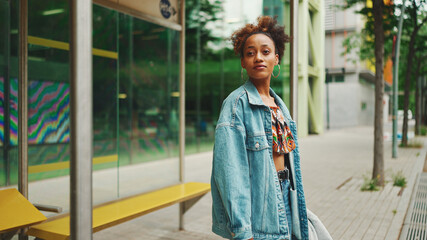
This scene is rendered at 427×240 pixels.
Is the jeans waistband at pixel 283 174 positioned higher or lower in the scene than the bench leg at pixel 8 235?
higher

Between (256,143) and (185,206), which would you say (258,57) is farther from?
(185,206)

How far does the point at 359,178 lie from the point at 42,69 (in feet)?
21.8

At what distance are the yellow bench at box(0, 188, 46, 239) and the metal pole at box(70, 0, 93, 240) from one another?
1.20 metres

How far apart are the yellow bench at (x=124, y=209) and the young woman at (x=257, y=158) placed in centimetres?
154

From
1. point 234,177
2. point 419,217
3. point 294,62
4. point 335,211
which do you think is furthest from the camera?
point 335,211

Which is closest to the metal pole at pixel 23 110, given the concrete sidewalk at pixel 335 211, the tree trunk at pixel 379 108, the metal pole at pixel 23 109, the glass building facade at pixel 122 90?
the metal pole at pixel 23 109

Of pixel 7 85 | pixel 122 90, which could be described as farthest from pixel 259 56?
pixel 122 90

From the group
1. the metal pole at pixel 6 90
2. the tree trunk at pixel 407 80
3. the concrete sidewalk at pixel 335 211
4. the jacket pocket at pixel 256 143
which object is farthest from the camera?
the tree trunk at pixel 407 80

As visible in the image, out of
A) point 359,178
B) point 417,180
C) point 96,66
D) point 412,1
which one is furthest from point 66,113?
point 412,1

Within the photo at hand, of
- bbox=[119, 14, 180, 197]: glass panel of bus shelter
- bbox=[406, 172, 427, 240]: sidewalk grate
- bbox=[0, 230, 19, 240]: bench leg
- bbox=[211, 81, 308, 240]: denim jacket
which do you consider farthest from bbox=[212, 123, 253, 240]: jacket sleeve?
bbox=[119, 14, 180, 197]: glass panel of bus shelter

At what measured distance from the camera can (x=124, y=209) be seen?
3748 mm

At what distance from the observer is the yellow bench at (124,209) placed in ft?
9.74

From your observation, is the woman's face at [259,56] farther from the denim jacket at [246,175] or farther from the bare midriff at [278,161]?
the bare midriff at [278,161]

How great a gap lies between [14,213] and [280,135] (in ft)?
7.13
